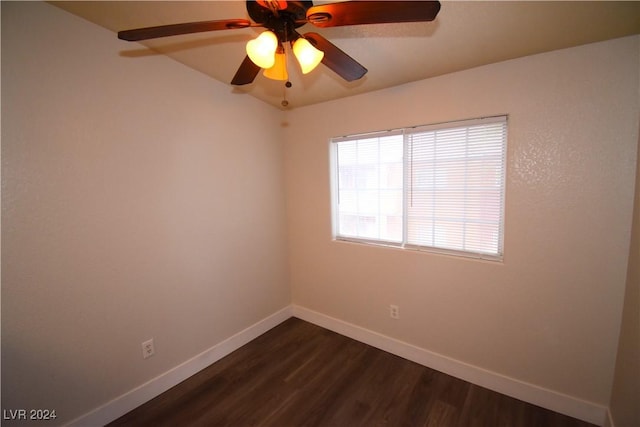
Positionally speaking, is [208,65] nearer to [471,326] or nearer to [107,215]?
[107,215]

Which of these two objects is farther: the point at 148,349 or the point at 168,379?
the point at 168,379

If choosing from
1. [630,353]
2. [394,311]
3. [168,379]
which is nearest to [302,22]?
[394,311]

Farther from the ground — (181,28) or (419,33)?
(419,33)

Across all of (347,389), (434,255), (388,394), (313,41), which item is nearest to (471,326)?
(434,255)

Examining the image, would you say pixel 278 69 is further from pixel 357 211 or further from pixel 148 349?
pixel 148 349

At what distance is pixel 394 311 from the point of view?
7.55 ft

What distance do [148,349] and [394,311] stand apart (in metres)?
1.93

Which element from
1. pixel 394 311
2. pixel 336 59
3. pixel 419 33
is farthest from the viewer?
pixel 394 311

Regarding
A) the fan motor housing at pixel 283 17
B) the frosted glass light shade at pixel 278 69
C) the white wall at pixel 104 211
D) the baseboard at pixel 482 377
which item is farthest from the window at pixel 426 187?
the fan motor housing at pixel 283 17

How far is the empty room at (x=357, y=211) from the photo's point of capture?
1315 mm

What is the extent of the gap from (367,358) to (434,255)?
3.52ft

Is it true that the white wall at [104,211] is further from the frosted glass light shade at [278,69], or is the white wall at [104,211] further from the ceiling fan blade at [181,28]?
the frosted glass light shade at [278,69]

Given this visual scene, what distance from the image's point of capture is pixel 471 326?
195cm

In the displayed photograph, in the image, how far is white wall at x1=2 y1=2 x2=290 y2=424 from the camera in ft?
4.26
